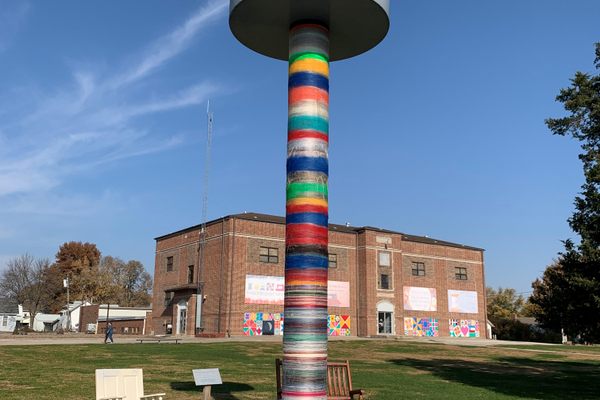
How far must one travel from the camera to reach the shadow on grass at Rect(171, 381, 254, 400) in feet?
43.8

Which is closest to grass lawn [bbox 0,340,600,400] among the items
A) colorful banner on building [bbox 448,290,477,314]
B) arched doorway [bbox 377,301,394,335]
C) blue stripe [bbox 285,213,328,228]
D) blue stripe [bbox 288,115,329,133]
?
blue stripe [bbox 285,213,328,228]

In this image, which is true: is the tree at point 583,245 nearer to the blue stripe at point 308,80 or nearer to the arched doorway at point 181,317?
the blue stripe at point 308,80

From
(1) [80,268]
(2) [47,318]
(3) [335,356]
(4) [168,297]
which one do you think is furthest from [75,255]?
(3) [335,356]

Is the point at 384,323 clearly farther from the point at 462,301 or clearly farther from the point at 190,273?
the point at 190,273

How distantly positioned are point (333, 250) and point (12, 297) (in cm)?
4957

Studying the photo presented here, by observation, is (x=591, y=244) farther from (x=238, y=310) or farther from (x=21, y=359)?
(x=238, y=310)

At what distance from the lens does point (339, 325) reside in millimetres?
49594

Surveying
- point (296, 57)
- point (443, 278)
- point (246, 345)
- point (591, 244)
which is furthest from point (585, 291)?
point (443, 278)

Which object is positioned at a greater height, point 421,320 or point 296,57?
point 296,57

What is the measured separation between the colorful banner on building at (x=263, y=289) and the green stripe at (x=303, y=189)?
36378mm

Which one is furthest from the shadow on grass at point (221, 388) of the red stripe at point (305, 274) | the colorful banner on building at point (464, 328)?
the colorful banner on building at point (464, 328)

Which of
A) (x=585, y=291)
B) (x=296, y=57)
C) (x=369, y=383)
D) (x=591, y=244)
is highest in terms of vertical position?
(x=296, y=57)

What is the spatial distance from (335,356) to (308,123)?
2038 cm

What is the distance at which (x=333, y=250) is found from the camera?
50594 millimetres
